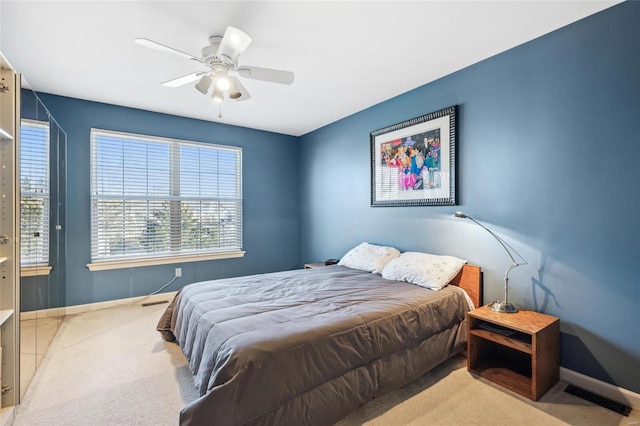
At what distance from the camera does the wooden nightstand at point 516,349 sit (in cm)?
196

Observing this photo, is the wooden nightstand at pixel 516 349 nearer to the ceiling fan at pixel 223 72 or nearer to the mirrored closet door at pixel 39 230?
the ceiling fan at pixel 223 72

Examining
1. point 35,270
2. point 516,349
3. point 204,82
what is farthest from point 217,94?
point 516,349

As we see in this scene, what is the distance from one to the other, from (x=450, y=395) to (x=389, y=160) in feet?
7.77

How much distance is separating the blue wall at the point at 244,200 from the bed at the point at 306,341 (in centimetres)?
153

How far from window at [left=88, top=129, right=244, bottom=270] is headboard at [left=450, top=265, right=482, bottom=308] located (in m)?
3.13

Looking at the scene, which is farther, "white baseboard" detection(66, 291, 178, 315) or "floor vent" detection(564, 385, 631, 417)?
"white baseboard" detection(66, 291, 178, 315)

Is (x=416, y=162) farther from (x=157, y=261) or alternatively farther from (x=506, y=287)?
(x=157, y=261)

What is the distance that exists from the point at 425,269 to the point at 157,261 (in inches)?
130

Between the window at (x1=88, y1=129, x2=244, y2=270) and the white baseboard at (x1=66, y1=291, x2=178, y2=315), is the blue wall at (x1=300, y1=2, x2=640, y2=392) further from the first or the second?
the white baseboard at (x1=66, y1=291, x2=178, y2=315)

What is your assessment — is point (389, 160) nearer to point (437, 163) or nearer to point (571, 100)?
point (437, 163)

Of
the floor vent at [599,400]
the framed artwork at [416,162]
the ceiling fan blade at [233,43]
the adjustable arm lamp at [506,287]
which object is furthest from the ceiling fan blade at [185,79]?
the floor vent at [599,400]

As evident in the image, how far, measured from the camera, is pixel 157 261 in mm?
3969

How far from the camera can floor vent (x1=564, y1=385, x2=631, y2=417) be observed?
1846 mm

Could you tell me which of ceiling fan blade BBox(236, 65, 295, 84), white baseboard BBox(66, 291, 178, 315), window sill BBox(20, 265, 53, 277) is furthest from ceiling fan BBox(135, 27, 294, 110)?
white baseboard BBox(66, 291, 178, 315)
